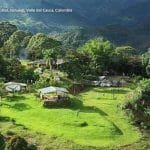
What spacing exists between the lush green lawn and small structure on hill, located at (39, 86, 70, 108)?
85 cm

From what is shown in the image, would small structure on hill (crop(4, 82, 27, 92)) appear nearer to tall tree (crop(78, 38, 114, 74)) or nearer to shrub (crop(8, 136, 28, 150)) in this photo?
tall tree (crop(78, 38, 114, 74))

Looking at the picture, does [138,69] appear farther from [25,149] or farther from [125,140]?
[25,149]

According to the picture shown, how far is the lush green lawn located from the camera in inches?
1567

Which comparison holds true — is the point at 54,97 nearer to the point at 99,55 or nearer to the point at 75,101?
the point at 75,101

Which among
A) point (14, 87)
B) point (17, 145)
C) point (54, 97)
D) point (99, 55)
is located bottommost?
point (17, 145)

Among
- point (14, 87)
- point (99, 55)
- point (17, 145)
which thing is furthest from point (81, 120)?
point (99, 55)

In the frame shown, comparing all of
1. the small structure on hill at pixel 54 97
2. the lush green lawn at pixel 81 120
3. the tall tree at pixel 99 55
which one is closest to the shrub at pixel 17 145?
the lush green lawn at pixel 81 120

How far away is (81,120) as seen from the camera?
43.5 m

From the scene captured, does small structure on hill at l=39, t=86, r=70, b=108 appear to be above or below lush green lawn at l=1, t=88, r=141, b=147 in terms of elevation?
above

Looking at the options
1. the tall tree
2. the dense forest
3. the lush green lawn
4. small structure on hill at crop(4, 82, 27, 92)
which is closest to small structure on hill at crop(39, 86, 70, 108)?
the dense forest

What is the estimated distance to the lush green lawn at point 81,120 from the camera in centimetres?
3981

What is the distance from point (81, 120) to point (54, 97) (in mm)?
6624

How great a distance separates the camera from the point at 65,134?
131 ft

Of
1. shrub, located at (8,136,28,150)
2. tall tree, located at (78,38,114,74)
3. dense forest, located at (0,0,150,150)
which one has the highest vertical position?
tall tree, located at (78,38,114,74)
